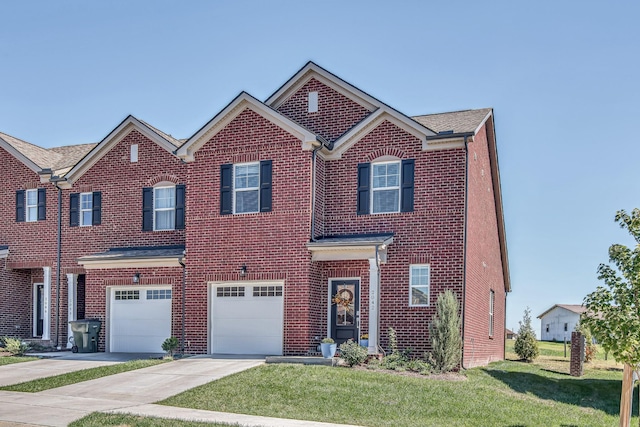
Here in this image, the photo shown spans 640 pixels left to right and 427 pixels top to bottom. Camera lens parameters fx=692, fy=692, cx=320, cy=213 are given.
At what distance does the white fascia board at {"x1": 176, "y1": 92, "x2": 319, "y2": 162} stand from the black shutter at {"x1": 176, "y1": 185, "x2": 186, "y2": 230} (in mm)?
2157

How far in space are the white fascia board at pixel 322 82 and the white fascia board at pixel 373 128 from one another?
0.50 m

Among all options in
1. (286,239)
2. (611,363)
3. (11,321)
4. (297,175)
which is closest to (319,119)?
(297,175)

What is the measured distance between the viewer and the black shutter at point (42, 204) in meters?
25.8

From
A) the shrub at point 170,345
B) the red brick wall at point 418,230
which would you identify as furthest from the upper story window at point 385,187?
the shrub at point 170,345

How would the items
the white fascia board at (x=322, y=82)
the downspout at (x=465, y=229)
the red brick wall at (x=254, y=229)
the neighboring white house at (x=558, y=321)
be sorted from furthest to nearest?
the neighboring white house at (x=558, y=321)
the white fascia board at (x=322, y=82)
the red brick wall at (x=254, y=229)
the downspout at (x=465, y=229)

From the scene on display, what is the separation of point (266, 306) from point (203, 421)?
28.2ft

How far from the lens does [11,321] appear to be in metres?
26.0

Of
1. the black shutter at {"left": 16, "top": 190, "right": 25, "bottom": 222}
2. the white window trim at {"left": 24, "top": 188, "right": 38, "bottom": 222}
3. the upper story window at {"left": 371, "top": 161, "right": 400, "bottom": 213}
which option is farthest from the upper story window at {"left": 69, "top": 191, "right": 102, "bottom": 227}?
the upper story window at {"left": 371, "top": 161, "right": 400, "bottom": 213}

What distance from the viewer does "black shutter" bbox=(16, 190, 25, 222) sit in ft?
85.7

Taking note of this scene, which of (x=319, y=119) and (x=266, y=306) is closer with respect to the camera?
(x=266, y=306)

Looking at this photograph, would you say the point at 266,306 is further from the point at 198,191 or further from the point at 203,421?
the point at 203,421

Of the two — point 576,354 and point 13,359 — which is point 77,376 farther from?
point 576,354

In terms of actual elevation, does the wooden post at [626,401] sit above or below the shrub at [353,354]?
above

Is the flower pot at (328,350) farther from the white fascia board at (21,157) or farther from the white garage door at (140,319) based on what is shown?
the white fascia board at (21,157)
